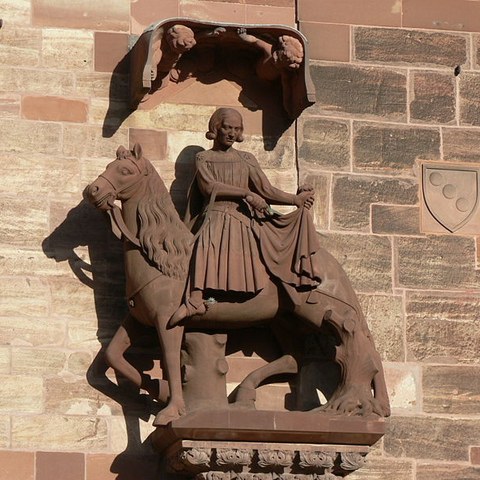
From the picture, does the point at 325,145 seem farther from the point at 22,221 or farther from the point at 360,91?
the point at 22,221

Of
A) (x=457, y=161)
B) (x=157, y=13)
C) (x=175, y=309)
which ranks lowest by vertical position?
(x=175, y=309)

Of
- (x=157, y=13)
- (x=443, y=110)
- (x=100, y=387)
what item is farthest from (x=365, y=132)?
(x=100, y=387)

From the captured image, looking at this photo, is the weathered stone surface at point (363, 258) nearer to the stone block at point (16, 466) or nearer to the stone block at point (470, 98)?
the stone block at point (470, 98)

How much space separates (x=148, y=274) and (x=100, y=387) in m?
0.65

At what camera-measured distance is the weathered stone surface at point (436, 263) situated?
10555 mm

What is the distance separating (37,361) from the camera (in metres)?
10.0

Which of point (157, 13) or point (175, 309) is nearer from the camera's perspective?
point (175, 309)

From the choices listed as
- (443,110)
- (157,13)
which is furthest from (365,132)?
(157,13)

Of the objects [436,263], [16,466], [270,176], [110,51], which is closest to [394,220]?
[436,263]

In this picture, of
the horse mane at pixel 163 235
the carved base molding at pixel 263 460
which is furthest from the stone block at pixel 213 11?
the carved base molding at pixel 263 460

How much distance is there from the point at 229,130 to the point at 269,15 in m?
0.94

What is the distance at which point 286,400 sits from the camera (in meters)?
10.2

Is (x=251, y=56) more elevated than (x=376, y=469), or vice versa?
(x=251, y=56)

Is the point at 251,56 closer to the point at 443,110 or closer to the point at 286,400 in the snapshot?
the point at 443,110
